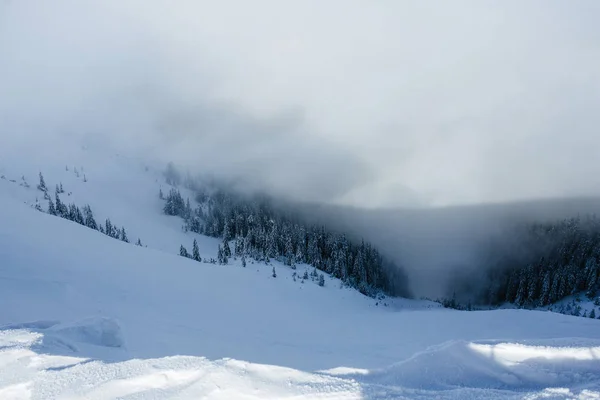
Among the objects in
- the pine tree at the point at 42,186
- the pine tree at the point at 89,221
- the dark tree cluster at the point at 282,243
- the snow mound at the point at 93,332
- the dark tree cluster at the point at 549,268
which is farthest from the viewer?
the pine tree at the point at 42,186

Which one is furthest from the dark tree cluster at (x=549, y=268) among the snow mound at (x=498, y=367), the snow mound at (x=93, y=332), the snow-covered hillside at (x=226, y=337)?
the snow mound at (x=93, y=332)

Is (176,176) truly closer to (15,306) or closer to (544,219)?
(15,306)

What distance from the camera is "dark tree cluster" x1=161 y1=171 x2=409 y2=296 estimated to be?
70.1 meters

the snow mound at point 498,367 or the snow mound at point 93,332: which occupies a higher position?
the snow mound at point 498,367

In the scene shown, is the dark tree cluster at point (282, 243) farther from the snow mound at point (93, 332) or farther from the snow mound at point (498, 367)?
the snow mound at point (498, 367)

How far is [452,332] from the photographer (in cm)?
3556

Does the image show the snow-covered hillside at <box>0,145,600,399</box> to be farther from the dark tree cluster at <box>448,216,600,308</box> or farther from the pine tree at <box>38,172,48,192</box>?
the pine tree at <box>38,172,48,192</box>

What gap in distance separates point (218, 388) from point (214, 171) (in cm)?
17953

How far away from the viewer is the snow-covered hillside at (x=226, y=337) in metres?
6.74

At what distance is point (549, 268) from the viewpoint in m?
92.8

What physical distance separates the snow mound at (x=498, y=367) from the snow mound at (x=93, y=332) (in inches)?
389

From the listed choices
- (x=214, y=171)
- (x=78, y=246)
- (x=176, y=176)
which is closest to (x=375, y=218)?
(x=214, y=171)

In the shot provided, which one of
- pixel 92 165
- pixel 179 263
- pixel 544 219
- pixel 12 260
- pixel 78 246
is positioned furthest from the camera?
pixel 544 219

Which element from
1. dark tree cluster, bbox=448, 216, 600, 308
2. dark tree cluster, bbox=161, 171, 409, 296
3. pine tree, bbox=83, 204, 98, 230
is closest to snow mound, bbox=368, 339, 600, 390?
dark tree cluster, bbox=161, 171, 409, 296
